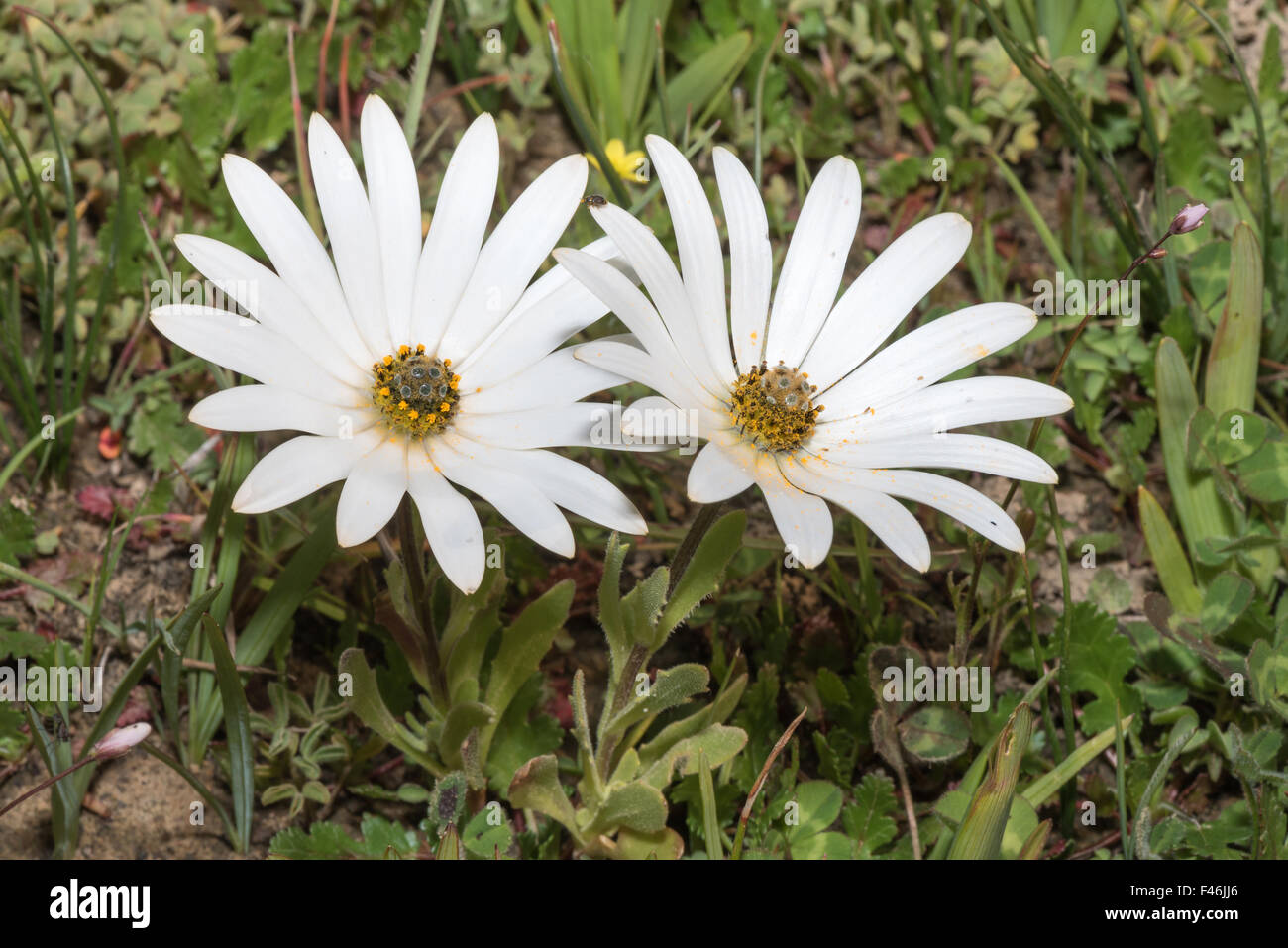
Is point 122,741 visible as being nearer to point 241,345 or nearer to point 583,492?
point 241,345

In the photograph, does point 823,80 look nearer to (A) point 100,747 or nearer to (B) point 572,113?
(B) point 572,113

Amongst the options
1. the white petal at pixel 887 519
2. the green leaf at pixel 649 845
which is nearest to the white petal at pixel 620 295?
the white petal at pixel 887 519

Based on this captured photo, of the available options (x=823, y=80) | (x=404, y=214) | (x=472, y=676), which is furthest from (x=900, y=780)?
(x=823, y=80)

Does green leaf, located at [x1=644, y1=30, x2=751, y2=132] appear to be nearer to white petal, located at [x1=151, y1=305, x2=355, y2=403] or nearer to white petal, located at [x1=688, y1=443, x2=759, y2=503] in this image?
white petal, located at [x1=151, y1=305, x2=355, y2=403]

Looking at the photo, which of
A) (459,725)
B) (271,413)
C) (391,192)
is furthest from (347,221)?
(459,725)

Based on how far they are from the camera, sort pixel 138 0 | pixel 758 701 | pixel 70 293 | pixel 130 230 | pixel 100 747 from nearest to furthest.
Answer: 1. pixel 100 747
2. pixel 758 701
3. pixel 70 293
4. pixel 130 230
5. pixel 138 0
